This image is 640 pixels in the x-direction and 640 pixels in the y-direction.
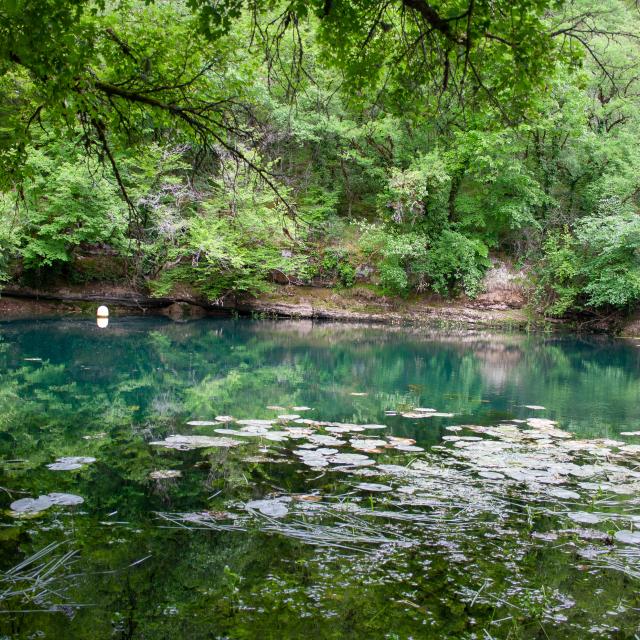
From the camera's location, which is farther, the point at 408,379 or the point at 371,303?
the point at 371,303

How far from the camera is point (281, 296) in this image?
2766cm

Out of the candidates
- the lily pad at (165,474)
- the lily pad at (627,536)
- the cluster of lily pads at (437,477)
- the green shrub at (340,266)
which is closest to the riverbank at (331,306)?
the green shrub at (340,266)

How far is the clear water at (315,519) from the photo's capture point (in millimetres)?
3420

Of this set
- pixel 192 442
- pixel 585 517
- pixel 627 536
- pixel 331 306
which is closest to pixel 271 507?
pixel 192 442

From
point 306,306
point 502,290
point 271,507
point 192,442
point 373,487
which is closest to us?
point 271,507

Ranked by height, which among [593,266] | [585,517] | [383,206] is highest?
[383,206]

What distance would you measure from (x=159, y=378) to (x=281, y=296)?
15.4 metres

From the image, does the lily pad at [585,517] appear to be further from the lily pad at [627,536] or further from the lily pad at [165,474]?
the lily pad at [165,474]

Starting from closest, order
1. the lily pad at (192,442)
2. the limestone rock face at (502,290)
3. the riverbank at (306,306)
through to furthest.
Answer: the lily pad at (192,442)
the riverbank at (306,306)
the limestone rock face at (502,290)

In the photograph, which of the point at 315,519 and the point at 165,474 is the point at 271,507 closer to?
the point at 315,519

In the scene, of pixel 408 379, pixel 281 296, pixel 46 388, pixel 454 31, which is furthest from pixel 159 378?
pixel 281 296

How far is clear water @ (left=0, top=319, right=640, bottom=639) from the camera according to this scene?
3.42 metres

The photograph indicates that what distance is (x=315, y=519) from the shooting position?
477 cm

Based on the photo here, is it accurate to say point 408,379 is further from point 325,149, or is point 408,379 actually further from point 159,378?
point 325,149
